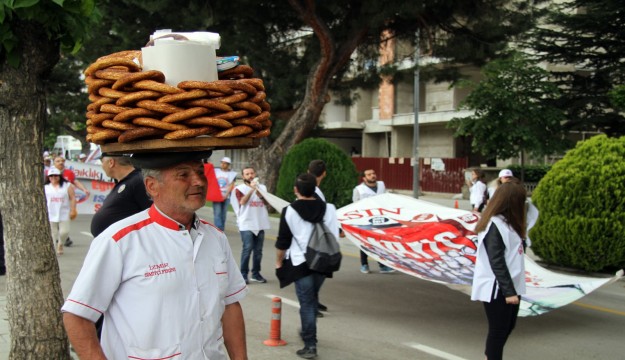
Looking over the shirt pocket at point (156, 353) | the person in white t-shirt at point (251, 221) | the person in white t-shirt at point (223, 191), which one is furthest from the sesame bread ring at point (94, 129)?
the person in white t-shirt at point (223, 191)

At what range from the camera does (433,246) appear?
774cm

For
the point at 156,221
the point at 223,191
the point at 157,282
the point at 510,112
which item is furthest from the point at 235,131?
the point at 510,112

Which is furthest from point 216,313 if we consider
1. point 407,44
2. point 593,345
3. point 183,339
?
point 407,44

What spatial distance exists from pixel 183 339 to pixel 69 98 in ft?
87.5

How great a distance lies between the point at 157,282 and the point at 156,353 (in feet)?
0.92

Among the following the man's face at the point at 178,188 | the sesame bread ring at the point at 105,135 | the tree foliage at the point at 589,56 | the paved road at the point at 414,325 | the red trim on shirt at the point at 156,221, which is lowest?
the paved road at the point at 414,325

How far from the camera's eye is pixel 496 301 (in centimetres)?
496

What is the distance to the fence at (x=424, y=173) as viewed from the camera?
32594 millimetres

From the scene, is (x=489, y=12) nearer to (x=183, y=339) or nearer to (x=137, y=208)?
(x=137, y=208)

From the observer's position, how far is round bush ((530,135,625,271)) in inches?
378

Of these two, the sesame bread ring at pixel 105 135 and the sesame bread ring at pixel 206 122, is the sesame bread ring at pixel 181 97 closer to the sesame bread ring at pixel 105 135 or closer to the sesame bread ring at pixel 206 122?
the sesame bread ring at pixel 206 122

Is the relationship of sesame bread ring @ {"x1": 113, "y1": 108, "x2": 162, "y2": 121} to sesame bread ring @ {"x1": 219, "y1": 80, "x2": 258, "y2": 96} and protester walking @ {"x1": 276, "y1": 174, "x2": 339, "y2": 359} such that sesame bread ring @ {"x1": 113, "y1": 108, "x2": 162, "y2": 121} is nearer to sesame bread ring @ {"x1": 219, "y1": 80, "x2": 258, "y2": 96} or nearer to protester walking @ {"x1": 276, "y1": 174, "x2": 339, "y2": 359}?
sesame bread ring @ {"x1": 219, "y1": 80, "x2": 258, "y2": 96}

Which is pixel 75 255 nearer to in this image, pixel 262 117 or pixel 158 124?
pixel 262 117

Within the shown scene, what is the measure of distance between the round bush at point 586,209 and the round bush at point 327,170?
7.50 metres
